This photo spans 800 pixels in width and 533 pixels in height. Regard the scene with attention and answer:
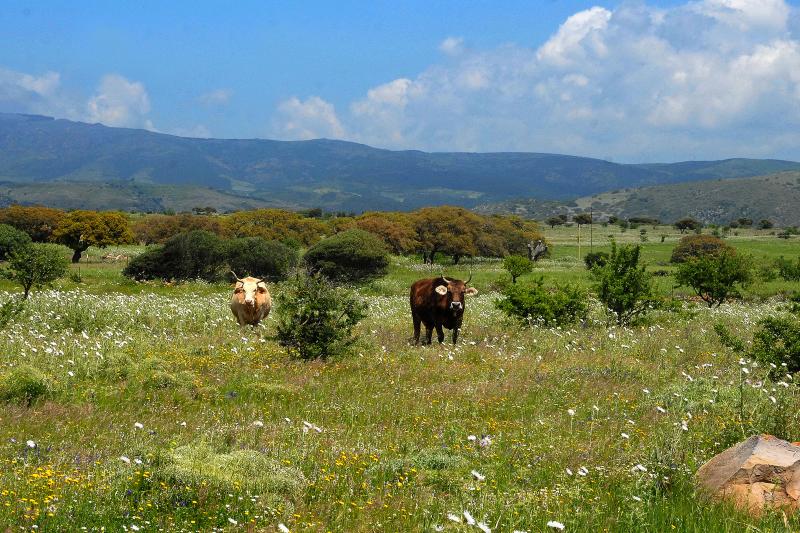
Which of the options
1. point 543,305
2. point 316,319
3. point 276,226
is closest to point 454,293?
point 316,319

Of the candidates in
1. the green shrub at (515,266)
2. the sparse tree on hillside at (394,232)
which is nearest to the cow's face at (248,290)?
the green shrub at (515,266)

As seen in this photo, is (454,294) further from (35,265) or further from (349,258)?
(349,258)

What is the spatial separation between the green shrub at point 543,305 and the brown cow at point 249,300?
25.2ft

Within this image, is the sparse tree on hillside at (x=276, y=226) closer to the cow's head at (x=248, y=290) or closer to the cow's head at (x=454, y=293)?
the cow's head at (x=248, y=290)

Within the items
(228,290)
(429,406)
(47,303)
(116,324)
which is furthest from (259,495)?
(228,290)

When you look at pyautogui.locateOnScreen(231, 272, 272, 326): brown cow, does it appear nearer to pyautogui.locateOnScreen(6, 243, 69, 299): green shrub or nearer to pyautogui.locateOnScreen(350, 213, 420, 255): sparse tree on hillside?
pyautogui.locateOnScreen(6, 243, 69, 299): green shrub

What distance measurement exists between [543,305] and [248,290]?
907cm

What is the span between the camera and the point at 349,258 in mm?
49281

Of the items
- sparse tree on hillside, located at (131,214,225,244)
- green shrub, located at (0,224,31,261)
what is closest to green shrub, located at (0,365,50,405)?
green shrub, located at (0,224,31,261)

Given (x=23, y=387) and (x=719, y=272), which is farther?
(x=719, y=272)

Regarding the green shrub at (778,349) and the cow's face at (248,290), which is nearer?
the green shrub at (778,349)

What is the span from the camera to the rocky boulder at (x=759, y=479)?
624 cm

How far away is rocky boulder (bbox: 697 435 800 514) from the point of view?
6.24m

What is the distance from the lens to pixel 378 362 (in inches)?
571
